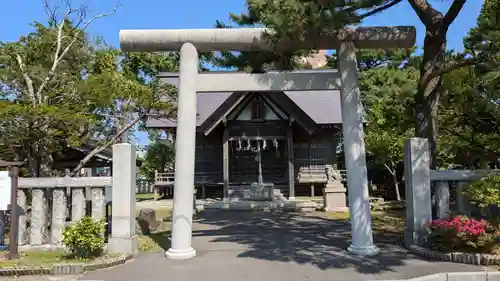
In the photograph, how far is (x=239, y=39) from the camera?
7941 mm

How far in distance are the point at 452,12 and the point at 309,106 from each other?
14929 mm

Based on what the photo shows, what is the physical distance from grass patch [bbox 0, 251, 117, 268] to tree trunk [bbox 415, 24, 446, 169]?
22.5 feet

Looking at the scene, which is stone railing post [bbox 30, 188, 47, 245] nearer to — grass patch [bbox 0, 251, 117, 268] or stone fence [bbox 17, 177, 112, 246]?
stone fence [bbox 17, 177, 112, 246]

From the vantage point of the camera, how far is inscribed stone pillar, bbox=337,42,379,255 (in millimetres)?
7332

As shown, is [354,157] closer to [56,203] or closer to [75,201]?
[75,201]

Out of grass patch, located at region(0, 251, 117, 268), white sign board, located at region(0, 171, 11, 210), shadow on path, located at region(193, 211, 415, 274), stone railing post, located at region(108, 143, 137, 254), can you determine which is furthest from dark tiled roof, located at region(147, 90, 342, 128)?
grass patch, located at region(0, 251, 117, 268)

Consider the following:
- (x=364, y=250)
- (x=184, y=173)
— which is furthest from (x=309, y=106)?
(x=184, y=173)

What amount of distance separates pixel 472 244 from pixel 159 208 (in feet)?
46.4

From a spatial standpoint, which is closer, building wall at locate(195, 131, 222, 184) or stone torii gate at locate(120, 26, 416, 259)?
stone torii gate at locate(120, 26, 416, 259)

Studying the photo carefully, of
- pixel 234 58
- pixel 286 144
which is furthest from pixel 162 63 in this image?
pixel 234 58

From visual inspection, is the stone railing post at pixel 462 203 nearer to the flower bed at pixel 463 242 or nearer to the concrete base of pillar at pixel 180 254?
the flower bed at pixel 463 242

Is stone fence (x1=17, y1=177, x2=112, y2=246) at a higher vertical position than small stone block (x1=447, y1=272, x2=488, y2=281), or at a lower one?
higher

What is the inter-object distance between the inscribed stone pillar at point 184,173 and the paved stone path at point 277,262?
0.36 m

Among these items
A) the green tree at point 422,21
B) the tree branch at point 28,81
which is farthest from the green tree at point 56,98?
the green tree at point 422,21
